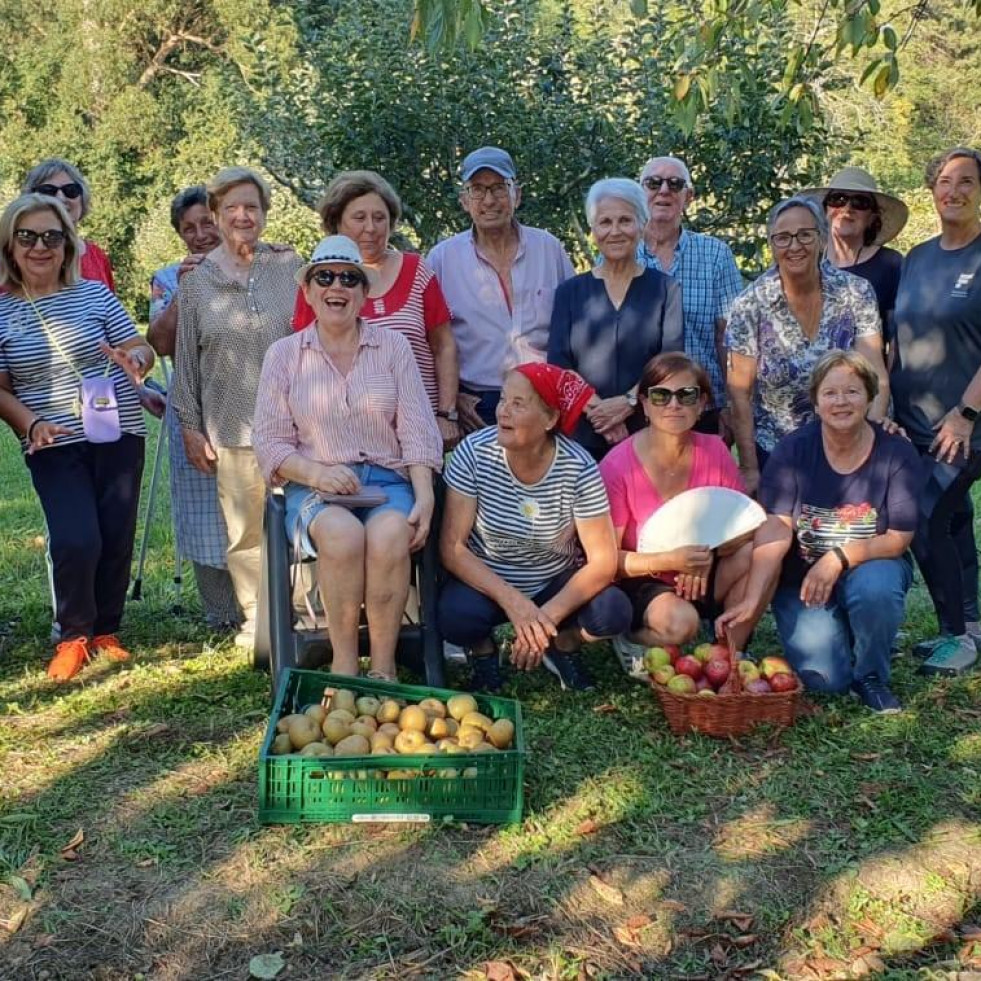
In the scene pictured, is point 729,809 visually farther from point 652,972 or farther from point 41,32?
point 41,32

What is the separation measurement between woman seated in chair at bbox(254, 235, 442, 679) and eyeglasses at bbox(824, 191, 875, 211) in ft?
6.72

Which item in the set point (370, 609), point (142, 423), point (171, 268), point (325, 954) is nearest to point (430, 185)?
point (171, 268)

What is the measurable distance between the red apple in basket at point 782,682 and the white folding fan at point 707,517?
1.82 feet

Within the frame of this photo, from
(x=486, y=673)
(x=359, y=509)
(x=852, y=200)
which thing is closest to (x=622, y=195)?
(x=852, y=200)

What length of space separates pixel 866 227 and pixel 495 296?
1695 mm

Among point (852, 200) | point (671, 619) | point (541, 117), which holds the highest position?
point (541, 117)

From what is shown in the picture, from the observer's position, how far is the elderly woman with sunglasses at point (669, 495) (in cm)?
480

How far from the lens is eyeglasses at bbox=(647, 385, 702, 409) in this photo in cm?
477

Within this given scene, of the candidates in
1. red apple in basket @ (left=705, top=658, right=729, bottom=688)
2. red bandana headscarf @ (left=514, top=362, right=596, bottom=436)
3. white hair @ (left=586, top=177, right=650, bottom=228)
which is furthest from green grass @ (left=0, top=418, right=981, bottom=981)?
white hair @ (left=586, top=177, right=650, bottom=228)

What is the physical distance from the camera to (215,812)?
4020mm

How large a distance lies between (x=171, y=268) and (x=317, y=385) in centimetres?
149

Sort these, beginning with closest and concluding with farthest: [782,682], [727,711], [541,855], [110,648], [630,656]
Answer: [541,855] < [727,711] < [782,682] < [630,656] < [110,648]

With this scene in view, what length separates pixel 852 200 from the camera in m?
5.41

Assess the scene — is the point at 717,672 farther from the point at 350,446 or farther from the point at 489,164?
the point at 489,164
